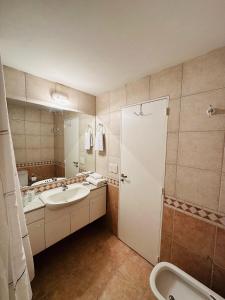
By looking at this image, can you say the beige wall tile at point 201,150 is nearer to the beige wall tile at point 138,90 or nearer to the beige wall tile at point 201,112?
the beige wall tile at point 201,112

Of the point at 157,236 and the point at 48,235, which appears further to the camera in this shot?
the point at 157,236

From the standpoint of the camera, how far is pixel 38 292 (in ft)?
4.43

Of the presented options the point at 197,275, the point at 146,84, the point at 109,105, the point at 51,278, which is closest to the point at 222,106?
the point at 146,84

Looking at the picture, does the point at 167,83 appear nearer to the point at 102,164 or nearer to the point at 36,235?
the point at 102,164

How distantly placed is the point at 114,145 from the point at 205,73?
1329 millimetres

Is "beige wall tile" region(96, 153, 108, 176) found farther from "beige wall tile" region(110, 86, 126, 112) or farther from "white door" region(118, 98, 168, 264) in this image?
"beige wall tile" region(110, 86, 126, 112)

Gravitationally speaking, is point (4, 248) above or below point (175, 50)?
below

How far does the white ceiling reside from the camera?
797mm

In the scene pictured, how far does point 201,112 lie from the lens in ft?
4.04

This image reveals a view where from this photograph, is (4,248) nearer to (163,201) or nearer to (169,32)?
(163,201)

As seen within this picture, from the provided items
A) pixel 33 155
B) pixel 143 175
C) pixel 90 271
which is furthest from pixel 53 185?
pixel 143 175

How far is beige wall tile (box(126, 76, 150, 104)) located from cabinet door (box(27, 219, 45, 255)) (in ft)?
5.93

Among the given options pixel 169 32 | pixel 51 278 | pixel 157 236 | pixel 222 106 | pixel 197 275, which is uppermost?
pixel 169 32

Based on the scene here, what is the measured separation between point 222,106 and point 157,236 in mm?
1531
